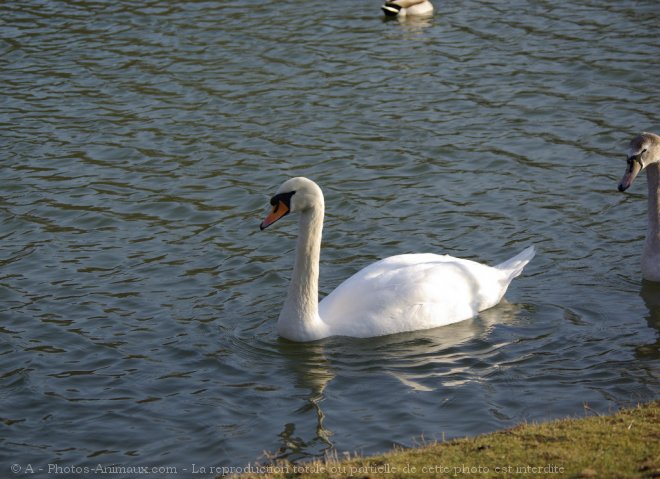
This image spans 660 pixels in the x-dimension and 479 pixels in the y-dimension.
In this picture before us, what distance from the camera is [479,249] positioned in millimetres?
10516

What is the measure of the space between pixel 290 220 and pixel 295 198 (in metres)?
2.94

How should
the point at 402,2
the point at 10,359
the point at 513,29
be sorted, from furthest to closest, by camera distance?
the point at 402,2, the point at 513,29, the point at 10,359

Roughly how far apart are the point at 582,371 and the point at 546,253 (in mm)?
2518

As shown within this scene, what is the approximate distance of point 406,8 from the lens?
1869cm

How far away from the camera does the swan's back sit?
8.82 metres

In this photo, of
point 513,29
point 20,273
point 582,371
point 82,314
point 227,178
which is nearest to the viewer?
point 582,371

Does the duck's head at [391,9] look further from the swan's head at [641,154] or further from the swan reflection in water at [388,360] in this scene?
the swan reflection in water at [388,360]

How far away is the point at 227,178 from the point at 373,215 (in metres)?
1.98

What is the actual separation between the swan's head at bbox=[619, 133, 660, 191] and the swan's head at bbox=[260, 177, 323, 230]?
9.09ft

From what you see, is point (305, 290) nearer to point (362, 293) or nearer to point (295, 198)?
point (362, 293)

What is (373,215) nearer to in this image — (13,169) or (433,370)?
(433,370)

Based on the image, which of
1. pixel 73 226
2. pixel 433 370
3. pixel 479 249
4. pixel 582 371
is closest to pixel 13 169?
pixel 73 226

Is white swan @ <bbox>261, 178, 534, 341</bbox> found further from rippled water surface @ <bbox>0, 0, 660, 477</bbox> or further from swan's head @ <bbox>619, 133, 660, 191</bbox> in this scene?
swan's head @ <bbox>619, 133, 660, 191</bbox>

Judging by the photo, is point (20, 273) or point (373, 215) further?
point (373, 215)
